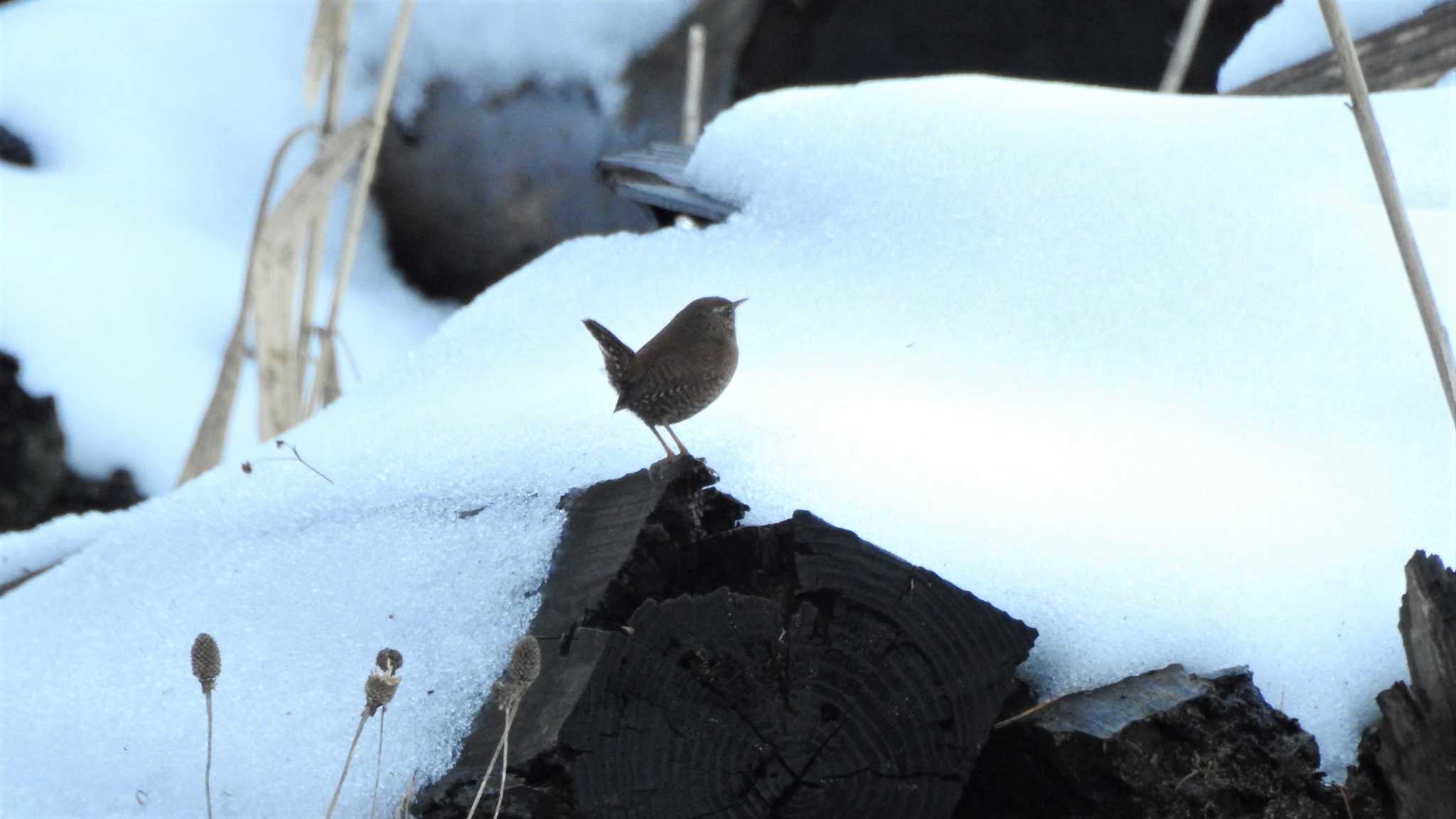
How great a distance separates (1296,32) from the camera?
379cm

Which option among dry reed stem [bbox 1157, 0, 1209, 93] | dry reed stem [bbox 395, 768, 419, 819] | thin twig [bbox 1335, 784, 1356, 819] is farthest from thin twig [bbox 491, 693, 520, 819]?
dry reed stem [bbox 1157, 0, 1209, 93]

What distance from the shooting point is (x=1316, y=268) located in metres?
2.17

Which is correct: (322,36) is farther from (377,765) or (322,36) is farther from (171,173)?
(171,173)

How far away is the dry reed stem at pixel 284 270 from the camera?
2.78 metres

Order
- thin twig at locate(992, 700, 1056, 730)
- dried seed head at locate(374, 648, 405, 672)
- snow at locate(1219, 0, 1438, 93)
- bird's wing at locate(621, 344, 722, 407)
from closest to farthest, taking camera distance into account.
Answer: dried seed head at locate(374, 648, 405, 672) < thin twig at locate(992, 700, 1056, 730) < bird's wing at locate(621, 344, 722, 407) < snow at locate(1219, 0, 1438, 93)

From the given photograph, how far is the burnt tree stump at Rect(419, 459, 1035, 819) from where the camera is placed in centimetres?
138

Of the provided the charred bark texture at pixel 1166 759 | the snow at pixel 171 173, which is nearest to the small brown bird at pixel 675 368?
the charred bark texture at pixel 1166 759

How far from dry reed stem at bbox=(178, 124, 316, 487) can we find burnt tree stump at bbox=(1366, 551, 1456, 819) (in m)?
2.16

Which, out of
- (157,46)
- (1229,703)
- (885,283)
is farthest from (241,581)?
(157,46)

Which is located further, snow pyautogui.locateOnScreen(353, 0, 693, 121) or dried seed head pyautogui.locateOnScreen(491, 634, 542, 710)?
snow pyautogui.locateOnScreen(353, 0, 693, 121)

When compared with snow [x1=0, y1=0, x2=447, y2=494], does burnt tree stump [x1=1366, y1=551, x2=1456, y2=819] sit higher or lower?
lower

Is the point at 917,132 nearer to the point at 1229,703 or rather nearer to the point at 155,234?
the point at 1229,703

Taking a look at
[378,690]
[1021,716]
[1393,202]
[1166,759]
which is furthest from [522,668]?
[1393,202]

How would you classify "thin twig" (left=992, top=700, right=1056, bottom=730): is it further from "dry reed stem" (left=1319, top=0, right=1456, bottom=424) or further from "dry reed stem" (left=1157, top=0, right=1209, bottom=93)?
"dry reed stem" (left=1157, top=0, right=1209, bottom=93)
